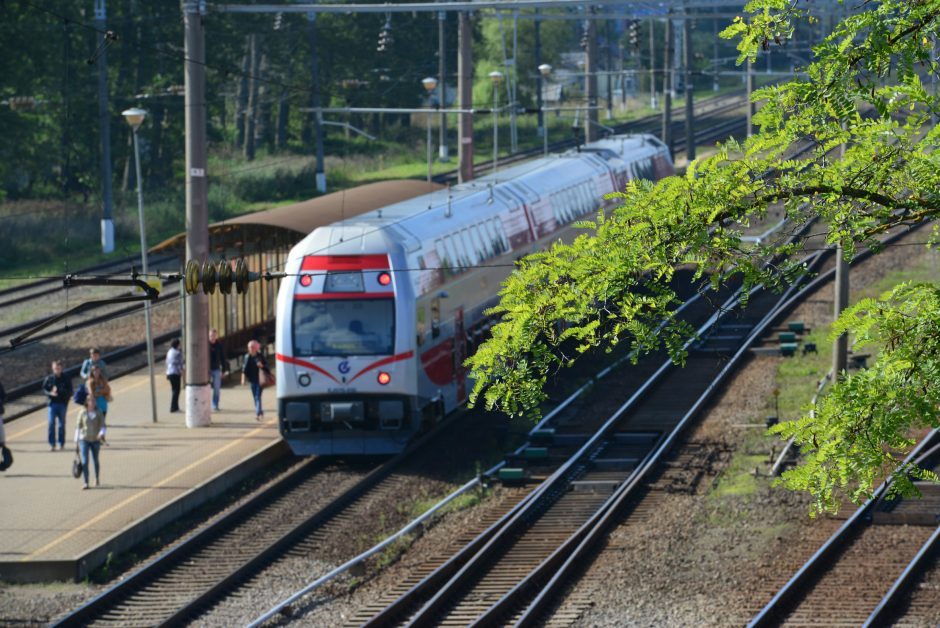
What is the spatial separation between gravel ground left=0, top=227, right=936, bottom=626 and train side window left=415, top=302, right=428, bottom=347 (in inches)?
93.1

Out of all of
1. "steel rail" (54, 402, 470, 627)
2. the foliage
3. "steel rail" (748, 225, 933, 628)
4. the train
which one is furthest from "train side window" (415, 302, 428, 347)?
the foliage

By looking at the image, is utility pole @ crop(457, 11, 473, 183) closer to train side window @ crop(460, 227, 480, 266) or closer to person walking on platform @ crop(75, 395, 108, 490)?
train side window @ crop(460, 227, 480, 266)

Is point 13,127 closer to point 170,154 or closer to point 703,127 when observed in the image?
point 170,154

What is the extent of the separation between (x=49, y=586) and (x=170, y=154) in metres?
42.6

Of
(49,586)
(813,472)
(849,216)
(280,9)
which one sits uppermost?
(280,9)

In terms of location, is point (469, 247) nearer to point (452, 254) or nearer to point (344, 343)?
point (452, 254)

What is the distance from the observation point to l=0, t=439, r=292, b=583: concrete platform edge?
58.2ft

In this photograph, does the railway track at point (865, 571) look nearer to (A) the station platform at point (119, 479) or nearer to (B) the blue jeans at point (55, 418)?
(A) the station platform at point (119, 479)

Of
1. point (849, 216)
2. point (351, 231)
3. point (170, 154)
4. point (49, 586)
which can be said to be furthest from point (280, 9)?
point (170, 154)

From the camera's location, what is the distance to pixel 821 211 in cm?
939

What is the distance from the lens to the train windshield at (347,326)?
21.9 metres

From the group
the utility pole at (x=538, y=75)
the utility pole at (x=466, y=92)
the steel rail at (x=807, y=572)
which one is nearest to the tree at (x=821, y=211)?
the steel rail at (x=807, y=572)

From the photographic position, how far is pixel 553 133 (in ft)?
239

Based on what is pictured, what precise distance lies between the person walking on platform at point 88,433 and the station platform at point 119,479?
0.35 metres
